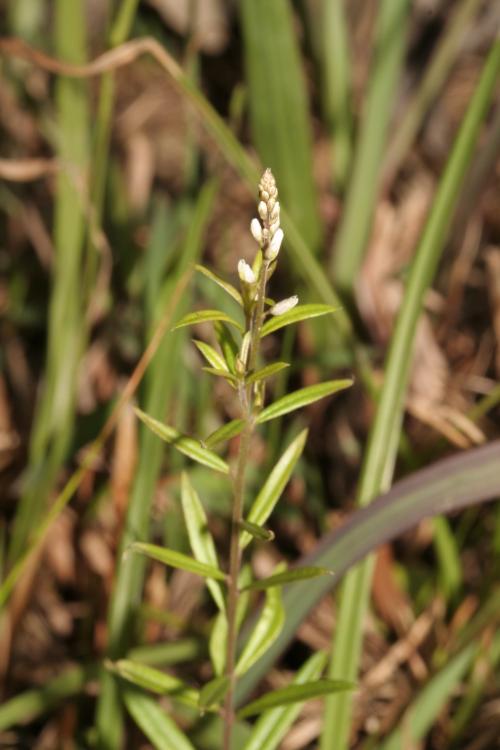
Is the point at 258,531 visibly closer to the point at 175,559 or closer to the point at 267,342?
the point at 175,559

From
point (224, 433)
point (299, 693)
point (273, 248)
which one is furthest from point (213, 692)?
point (273, 248)

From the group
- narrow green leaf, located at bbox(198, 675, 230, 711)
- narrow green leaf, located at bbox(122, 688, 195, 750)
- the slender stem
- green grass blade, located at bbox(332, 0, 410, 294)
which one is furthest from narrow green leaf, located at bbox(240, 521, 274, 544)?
green grass blade, located at bbox(332, 0, 410, 294)

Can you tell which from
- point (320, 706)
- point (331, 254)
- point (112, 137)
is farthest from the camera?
point (112, 137)

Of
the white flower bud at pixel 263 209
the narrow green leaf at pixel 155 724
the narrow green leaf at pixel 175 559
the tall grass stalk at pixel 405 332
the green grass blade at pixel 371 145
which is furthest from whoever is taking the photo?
the green grass blade at pixel 371 145

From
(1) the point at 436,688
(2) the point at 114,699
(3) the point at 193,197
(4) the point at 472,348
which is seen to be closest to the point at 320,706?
(1) the point at 436,688

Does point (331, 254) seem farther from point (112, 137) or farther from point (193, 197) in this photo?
point (112, 137)

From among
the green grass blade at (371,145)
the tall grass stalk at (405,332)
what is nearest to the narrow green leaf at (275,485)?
the tall grass stalk at (405,332)

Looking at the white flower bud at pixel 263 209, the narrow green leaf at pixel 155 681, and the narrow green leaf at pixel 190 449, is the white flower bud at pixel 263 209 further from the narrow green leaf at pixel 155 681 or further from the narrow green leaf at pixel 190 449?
the narrow green leaf at pixel 155 681
